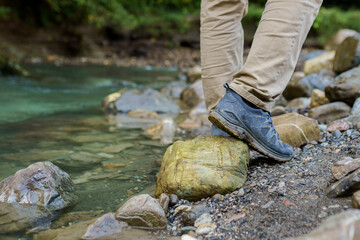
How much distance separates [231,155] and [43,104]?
368 centimetres

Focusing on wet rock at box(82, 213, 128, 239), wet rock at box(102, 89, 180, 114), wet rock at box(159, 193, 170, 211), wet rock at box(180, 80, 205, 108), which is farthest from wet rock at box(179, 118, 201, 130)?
wet rock at box(82, 213, 128, 239)

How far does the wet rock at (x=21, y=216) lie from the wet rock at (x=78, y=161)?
0.61 m

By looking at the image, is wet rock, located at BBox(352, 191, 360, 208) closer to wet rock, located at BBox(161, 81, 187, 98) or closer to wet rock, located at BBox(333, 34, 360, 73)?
wet rock, located at BBox(333, 34, 360, 73)

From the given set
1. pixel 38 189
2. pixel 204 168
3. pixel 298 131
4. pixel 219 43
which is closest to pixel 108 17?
pixel 219 43

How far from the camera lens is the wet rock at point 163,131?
10.8 ft

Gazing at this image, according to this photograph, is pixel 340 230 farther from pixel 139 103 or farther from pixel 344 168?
pixel 139 103

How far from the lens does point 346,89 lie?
3.14 metres

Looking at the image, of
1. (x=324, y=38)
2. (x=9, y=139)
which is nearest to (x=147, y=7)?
(x=324, y=38)

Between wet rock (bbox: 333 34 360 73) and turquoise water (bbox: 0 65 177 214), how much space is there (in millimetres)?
2416

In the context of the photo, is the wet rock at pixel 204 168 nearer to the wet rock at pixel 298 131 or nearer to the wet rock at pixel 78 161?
the wet rock at pixel 298 131

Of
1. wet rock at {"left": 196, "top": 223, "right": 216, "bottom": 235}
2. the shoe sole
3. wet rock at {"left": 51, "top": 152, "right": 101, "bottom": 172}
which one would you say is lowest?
wet rock at {"left": 51, "top": 152, "right": 101, "bottom": 172}

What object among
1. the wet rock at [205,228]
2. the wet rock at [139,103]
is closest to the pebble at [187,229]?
the wet rock at [205,228]

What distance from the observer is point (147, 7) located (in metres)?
18.2

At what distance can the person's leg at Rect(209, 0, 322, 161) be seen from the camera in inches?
71.1
